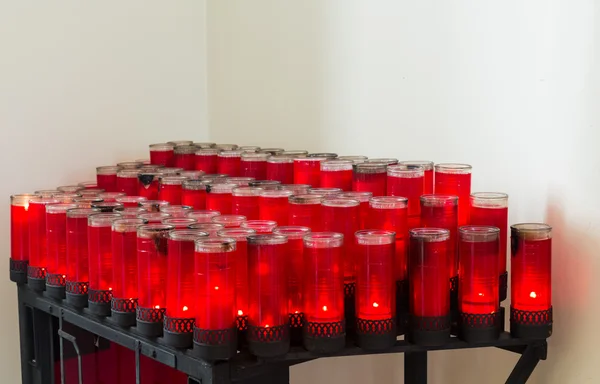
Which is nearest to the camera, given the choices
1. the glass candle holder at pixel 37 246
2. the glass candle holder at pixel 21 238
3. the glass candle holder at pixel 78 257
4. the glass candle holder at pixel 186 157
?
the glass candle holder at pixel 78 257

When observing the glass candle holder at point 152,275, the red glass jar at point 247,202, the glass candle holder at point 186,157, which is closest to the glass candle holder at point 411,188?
the red glass jar at point 247,202

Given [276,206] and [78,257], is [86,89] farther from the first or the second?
[276,206]

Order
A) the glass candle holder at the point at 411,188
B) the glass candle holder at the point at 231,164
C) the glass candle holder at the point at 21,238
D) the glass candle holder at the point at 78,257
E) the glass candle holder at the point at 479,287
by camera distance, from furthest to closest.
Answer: the glass candle holder at the point at 231,164, the glass candle holder at the point at 21,238, the glass candle holder at the point at 78,257, the glass candle holder at the point at 411,188, the glass candle holder at the point at 479,287

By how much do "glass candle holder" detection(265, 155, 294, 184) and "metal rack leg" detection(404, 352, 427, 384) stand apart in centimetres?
58

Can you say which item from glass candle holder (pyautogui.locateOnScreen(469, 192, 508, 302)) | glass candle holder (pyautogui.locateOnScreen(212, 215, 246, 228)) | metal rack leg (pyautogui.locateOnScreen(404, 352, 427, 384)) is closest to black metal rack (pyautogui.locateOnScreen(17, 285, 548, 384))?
metal rack leg (pyautogui.locateOnScreen(404, 352, 427, 384))

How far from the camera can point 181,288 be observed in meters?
1.70

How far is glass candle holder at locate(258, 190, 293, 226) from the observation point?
1979 mm

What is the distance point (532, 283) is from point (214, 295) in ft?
2.23

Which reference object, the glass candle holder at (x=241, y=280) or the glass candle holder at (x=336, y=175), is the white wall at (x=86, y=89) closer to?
the glass candle holder at (x=336, y=175)

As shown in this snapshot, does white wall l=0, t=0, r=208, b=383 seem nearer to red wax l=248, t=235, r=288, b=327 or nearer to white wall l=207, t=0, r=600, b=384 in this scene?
white wall l=207, t=0, r=600, b=384

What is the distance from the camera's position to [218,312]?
5.36 ft

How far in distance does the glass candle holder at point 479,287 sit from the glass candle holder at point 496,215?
15 centimetres

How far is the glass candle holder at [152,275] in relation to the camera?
1771 mm

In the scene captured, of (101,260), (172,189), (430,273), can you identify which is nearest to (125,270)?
(101,260)
